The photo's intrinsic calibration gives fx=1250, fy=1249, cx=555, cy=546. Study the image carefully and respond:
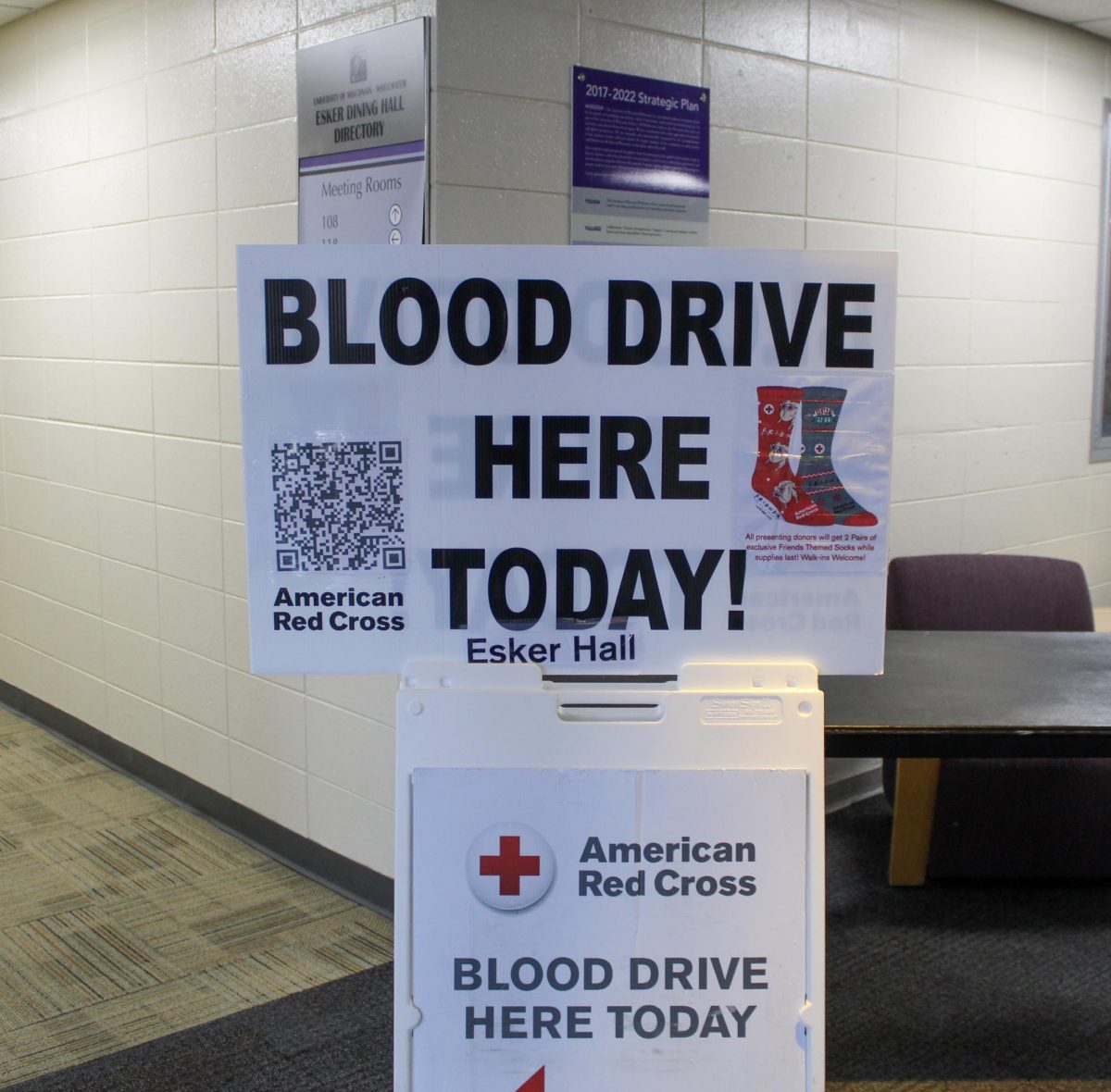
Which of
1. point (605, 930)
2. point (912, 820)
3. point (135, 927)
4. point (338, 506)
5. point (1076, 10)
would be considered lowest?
point (135, 927)

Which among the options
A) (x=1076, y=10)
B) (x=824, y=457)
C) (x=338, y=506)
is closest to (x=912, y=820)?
(x=824, y=457)

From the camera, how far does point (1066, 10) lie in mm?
3816

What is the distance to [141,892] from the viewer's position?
3.21 metres

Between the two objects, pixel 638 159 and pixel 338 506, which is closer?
pixel 338 506

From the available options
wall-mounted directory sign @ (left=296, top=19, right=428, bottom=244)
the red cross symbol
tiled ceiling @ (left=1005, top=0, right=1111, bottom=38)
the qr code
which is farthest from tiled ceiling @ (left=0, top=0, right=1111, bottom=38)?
the red cross symbol

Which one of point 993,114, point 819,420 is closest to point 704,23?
point 993,114

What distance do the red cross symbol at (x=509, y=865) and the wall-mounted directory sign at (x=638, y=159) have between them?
184 cm

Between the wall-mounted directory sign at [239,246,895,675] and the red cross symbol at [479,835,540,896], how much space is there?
0.18 metres

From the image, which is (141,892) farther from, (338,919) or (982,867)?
(982,867)

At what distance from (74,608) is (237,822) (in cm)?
114

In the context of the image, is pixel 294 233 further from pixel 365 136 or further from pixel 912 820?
pixel 912 820

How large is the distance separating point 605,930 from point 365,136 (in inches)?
79.8

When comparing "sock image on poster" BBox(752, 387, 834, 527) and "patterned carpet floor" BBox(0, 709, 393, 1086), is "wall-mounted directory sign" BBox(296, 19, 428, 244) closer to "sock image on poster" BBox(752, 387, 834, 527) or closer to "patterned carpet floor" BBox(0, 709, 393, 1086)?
"sock image on poster" BBox(752, 387, 834, 527)

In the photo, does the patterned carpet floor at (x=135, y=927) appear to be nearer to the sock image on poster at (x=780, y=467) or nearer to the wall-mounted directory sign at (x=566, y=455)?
the wall-mounted directory sign at (x=566, y=455)
